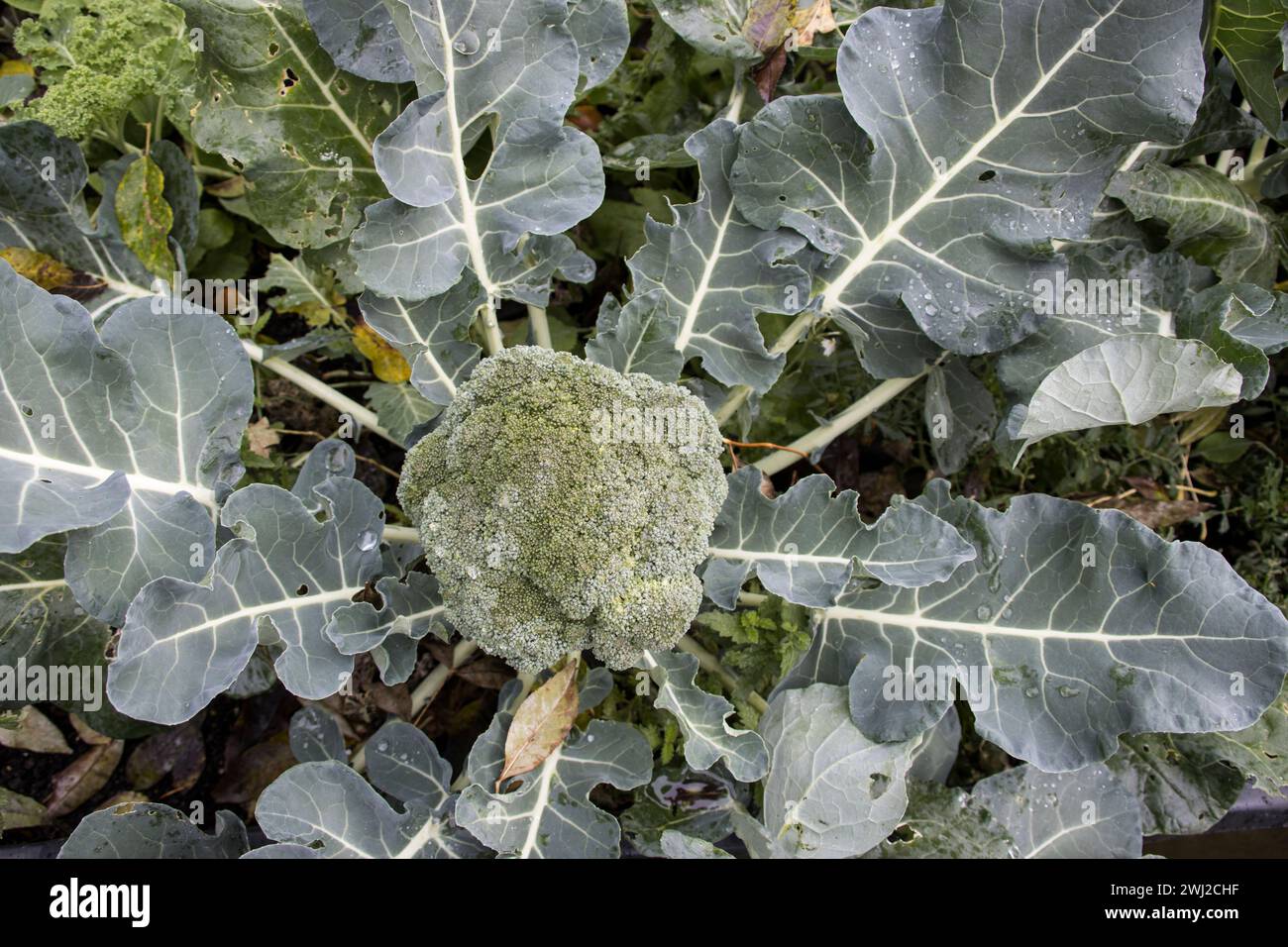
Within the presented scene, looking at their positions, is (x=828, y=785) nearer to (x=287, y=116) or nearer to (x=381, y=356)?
(x=381, y=356)

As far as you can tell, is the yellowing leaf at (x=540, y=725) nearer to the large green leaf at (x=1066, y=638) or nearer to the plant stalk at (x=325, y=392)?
the large green leaf at (x=1066, y=638)

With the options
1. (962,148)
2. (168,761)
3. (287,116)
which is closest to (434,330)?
(287,116)

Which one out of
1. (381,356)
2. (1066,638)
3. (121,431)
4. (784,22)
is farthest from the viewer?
(381,356)

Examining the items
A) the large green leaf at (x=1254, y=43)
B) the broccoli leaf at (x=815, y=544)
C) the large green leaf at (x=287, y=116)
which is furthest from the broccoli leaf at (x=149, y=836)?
the large green leaf at (x=1254, y=43)

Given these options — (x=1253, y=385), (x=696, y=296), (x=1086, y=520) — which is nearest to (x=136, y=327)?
(x=696, y=296)

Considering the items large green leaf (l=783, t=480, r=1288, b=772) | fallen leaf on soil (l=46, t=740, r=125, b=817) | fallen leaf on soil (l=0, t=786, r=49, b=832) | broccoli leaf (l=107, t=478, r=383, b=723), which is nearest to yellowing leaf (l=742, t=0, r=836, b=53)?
large green leaf (l=783, t=480, r=1288, b=772)

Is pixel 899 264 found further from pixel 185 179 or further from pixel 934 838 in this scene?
pixel 185 179
